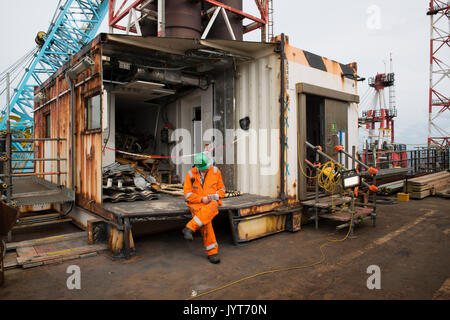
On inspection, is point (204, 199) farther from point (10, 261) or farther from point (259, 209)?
point (10, 261)

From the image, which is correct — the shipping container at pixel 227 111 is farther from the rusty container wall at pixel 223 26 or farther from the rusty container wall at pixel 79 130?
the rusty container wall at pixel 223 26

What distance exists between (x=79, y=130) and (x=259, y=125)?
4.22m

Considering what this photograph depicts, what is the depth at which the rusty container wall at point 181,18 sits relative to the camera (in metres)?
8.27

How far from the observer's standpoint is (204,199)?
494 centimetres

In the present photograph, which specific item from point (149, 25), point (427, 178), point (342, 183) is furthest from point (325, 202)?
point (427, 178)

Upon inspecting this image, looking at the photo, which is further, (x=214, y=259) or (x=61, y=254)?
(x=61, y=254)

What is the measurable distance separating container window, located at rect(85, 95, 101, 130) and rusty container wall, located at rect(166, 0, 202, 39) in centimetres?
327

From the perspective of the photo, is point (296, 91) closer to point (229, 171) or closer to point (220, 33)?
point (229, 171)

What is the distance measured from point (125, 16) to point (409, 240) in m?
10.0

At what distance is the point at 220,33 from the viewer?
9.29 meters

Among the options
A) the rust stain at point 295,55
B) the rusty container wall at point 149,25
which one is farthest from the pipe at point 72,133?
the rust stain at point 295,55

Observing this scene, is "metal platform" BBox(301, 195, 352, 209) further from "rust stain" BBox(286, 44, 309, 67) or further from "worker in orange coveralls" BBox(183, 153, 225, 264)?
"rust stain" BBox(286, 44, 309, 67)

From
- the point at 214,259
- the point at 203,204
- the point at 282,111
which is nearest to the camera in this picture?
the point at 214,259
